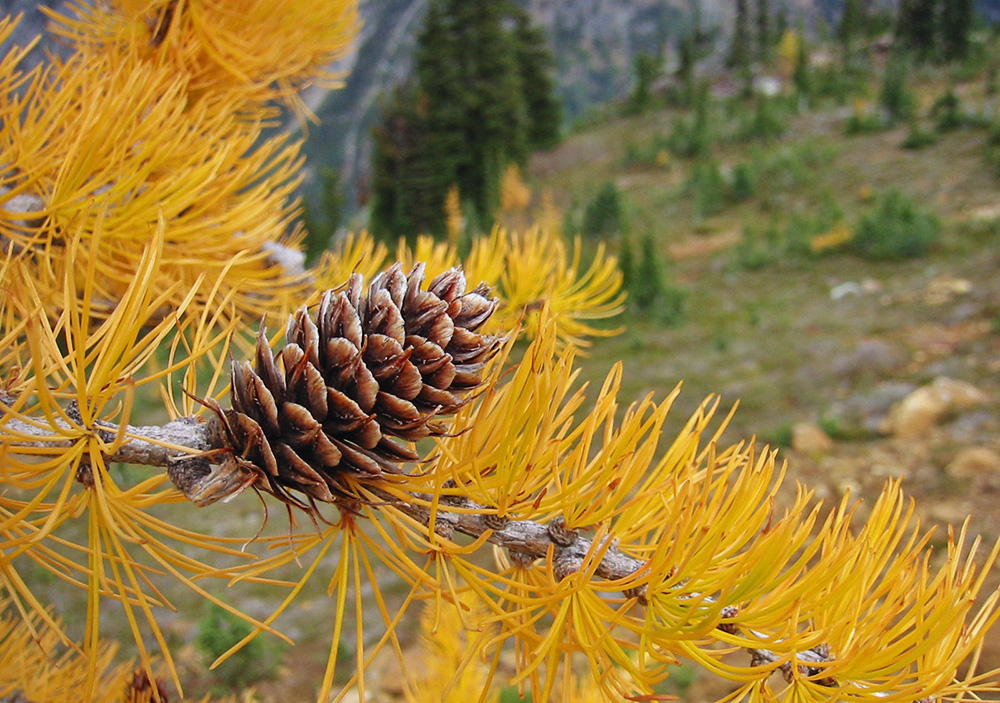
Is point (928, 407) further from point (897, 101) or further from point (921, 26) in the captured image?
point (921, 26)

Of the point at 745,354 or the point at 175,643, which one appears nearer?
the point at 175,643

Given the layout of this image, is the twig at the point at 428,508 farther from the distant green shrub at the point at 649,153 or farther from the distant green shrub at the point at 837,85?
the distant green shrub at the point at 837,85

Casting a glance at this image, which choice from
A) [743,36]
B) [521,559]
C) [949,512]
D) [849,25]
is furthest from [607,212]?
[849,25]

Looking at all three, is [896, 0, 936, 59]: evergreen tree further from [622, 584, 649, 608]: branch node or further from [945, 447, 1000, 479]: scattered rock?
[622, 584, 649, 608]: branch node

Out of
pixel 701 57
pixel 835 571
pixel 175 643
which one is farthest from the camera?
pixel 701 57

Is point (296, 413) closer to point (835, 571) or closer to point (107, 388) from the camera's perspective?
point (107, 388)

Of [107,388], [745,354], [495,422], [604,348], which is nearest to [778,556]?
[495,422]
